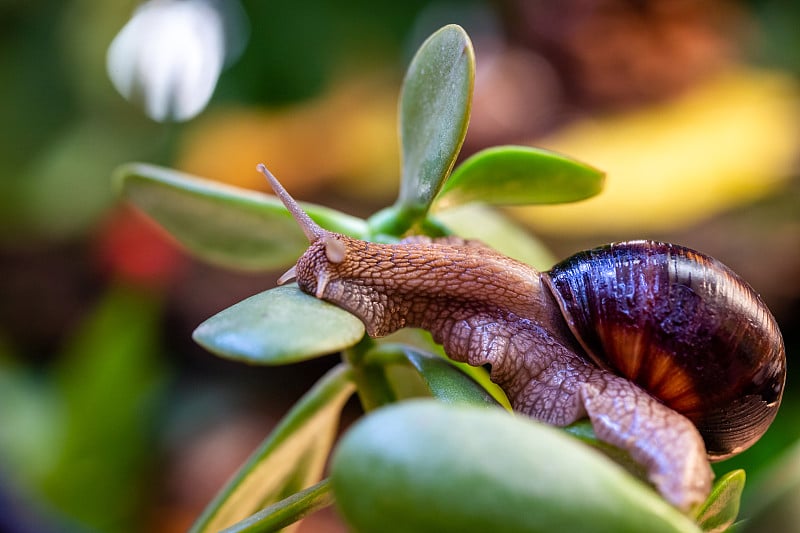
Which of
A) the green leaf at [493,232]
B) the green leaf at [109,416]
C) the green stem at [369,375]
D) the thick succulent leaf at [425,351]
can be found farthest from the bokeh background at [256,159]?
the green stem at [369,375]

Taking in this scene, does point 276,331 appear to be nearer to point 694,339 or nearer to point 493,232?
point 694,339

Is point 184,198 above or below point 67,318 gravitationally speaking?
above

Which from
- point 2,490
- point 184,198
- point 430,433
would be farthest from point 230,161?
point 430,433

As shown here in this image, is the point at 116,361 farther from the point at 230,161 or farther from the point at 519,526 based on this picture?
the point at 519,526

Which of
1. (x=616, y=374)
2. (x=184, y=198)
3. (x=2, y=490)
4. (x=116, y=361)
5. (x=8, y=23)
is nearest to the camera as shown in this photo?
(x=616, y=374)

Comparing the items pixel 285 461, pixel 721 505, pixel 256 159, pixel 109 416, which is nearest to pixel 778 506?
pixel 721 505

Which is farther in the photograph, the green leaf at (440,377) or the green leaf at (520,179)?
the green leaf at (520,179)

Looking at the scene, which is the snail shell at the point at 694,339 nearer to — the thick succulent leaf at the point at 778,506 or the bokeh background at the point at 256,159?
the thick succulent leaf at the point at 778,506

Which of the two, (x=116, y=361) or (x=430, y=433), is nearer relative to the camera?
(x=430, y=433)
